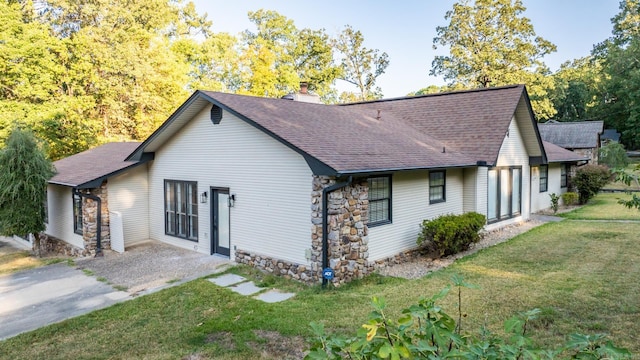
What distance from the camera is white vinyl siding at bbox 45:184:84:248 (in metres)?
13.0

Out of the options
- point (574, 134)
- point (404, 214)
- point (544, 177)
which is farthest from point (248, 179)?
point (574, 134)

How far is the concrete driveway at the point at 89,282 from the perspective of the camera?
24.0 ft

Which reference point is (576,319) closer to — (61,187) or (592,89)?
(61,187)

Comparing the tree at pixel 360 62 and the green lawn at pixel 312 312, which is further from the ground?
the tree at pixel 360 62

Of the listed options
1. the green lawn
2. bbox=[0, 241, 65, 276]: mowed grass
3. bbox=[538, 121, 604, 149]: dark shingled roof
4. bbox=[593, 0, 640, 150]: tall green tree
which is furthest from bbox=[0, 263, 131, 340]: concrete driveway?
bbox=[593, 0, 640, 150]: tall green tree

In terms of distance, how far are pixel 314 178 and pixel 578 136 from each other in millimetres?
31651

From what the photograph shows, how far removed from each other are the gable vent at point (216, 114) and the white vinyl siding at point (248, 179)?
14cm

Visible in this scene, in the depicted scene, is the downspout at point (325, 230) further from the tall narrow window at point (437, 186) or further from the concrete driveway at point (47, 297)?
the tall narrow window at point (437, 186)

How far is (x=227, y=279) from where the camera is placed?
344 inches

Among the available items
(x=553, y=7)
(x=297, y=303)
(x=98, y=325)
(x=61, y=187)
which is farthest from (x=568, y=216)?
(x=553, y=7)

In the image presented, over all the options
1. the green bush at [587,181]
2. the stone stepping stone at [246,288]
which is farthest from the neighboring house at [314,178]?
the green bush at [587,181]

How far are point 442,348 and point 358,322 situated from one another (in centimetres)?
425

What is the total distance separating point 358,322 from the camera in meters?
5.96

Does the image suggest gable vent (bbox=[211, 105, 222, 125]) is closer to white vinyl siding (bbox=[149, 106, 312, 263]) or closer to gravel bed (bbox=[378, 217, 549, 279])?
white vinyl siding (bbox=[149, 106, 312, 263])
